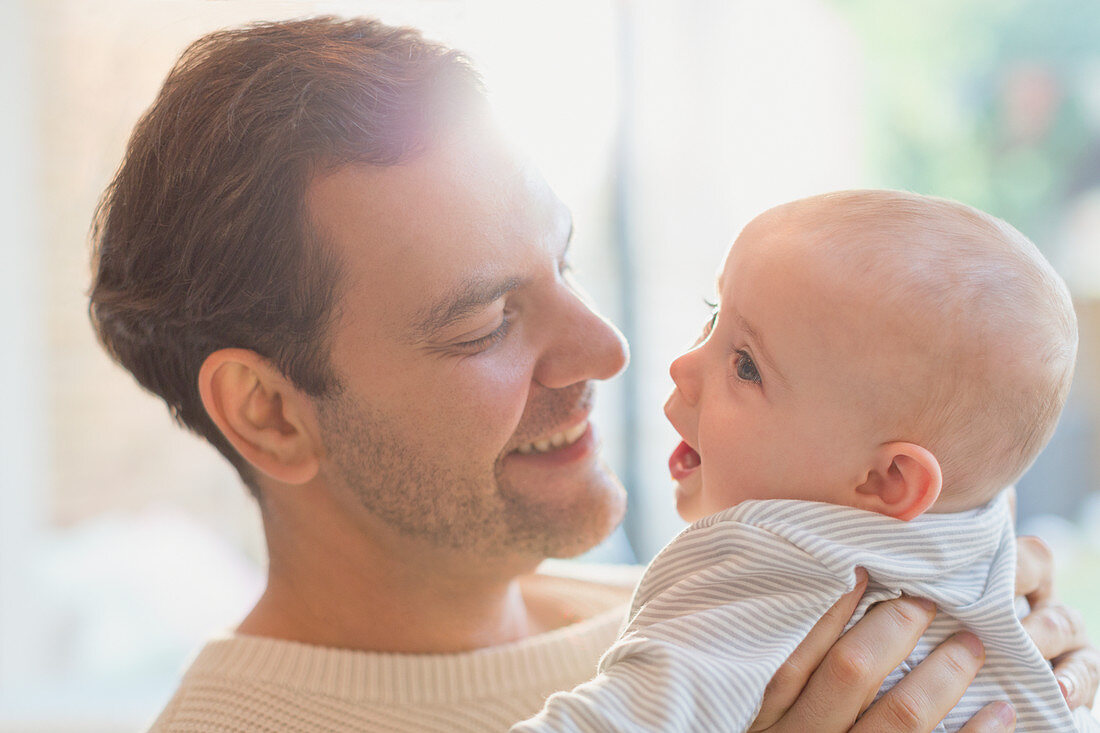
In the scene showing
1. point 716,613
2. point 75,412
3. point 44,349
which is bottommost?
point 75,412

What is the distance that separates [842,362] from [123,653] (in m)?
3.28

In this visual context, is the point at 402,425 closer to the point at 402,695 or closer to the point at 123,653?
the point at 402,695

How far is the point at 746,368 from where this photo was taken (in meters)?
1.11

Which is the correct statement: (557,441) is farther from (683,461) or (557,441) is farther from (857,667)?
(857,667)

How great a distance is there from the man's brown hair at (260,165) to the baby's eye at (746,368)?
1.66 feet

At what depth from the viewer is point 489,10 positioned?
1866mm

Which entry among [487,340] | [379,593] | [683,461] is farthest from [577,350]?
[379,593]

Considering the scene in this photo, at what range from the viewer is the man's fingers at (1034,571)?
4.20 feet

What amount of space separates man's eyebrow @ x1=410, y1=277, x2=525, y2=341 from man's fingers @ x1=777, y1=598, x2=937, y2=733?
23.3 inches

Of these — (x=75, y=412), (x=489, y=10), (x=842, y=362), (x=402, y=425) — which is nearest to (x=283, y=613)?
(x=402, y=425)

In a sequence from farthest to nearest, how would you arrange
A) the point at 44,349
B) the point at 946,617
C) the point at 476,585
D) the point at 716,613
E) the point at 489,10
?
the point at 44,349
the point at 489,10
the point at 476,585
the point at 946,617
the point at 716,613

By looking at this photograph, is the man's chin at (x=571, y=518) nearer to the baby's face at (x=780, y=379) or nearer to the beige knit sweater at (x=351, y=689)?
the beige knit sweater at (x=351, y=689)

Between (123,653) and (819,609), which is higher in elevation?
(819,609)

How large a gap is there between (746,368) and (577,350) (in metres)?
0.31
